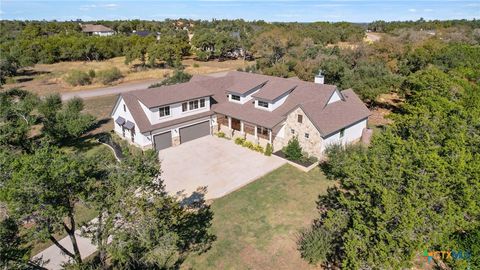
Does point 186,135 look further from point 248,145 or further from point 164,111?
point 248,145

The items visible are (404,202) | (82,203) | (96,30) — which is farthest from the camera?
(96,30)

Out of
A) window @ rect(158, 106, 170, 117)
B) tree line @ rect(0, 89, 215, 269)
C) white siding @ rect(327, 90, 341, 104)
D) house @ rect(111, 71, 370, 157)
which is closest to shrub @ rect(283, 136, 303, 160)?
house @ rect(111, 71, 370, 157)

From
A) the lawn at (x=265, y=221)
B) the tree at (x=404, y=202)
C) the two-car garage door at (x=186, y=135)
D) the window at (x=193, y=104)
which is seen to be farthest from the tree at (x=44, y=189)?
the window at (x=193, y=104)

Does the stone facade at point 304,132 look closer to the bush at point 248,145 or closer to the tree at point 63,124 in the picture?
the bush at point 248,145

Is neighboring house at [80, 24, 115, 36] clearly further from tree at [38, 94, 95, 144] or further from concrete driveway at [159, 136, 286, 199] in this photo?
concrete driveway at [159, 136, 286, 199]

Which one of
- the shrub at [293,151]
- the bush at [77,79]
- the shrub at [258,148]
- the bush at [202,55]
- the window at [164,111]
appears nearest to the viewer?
the shrub at [293,151]

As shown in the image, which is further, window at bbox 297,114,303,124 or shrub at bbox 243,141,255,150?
shrub at bbox 243,141,255,150

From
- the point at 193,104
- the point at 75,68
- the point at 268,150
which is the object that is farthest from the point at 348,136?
the point at 75,68

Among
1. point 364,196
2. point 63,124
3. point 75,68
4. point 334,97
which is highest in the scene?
point 334,97
